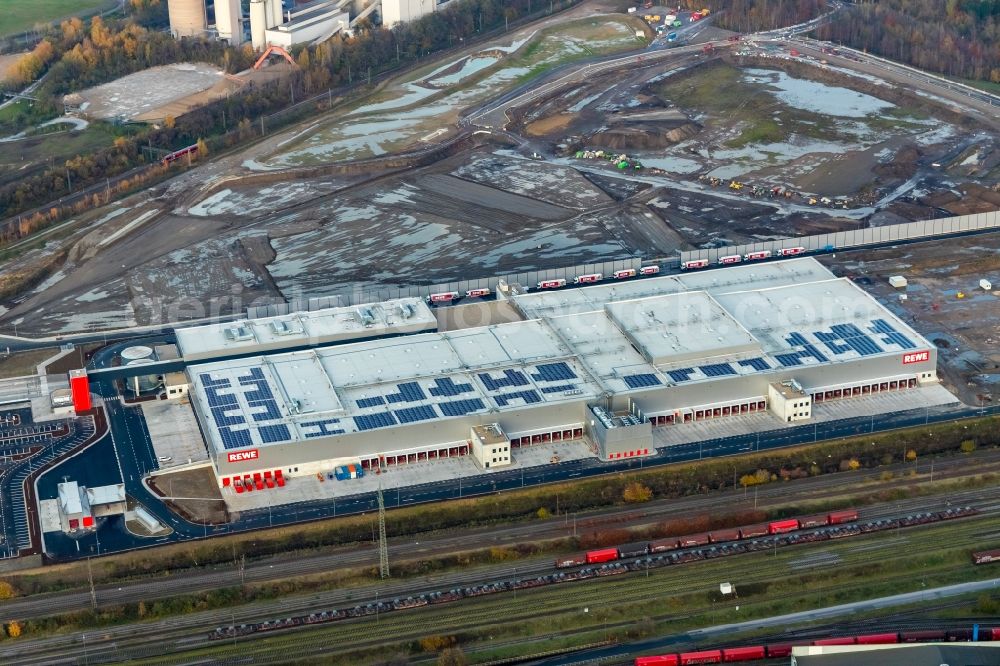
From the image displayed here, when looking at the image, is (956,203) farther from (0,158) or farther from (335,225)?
(0,158)

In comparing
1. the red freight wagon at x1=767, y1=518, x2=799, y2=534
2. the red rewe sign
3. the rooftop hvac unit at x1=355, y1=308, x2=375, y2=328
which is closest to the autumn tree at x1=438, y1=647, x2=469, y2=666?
the red rewe sign

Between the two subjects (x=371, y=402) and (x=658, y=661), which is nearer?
(x=658, y=661)

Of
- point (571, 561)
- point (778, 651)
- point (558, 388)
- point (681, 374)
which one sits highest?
point (681, 374)

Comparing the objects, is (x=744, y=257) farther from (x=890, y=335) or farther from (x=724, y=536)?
(x=724, y=536)

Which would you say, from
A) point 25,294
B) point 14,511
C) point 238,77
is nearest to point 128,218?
point 25,294

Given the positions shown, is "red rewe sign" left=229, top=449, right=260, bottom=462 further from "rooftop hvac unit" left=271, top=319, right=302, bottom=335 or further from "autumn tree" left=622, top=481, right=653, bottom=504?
"autumn tree" left=622, top=481, right=653, bottom=504

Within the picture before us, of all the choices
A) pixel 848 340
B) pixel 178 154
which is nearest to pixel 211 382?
pixel 848 340
